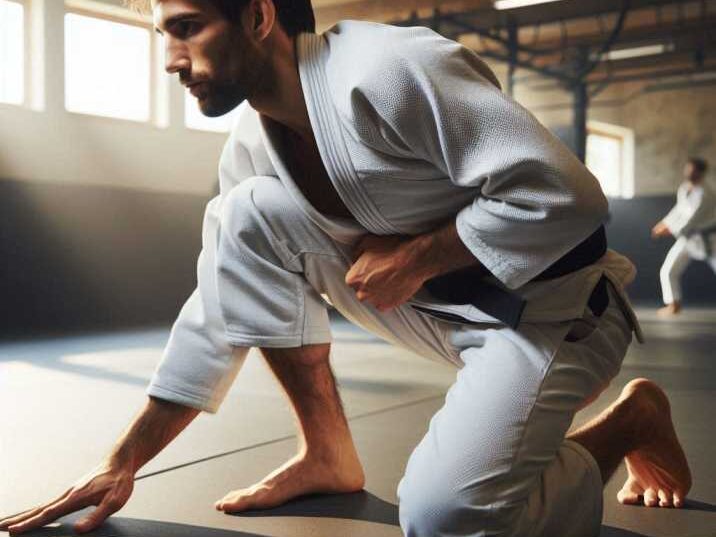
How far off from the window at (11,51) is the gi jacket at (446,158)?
3.57 m

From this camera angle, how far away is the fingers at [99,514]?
4.11 ft

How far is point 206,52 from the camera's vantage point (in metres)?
1.15

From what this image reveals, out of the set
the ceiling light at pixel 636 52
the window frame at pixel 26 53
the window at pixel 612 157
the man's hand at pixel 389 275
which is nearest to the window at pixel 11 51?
the window frame at pixel 26 53

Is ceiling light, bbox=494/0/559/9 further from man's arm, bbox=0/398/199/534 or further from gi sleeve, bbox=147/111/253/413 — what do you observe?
man's arm, bbox=0/398/199/534

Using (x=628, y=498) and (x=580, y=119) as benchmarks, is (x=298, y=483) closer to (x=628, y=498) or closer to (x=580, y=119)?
(x=628, y=498)

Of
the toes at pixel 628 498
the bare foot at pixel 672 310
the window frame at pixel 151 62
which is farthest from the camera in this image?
the bare foot at pixel 672 310

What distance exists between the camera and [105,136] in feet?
16.4

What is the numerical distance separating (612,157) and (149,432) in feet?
24.1

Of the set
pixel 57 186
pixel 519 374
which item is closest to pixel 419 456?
pixel 519 374

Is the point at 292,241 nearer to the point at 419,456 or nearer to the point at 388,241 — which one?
the point at 388,241

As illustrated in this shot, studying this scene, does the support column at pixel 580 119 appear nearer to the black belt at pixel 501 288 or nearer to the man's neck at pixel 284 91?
the black belt at pixel 501 288

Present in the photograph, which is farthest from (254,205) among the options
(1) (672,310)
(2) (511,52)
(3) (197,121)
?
(2) (511,52)

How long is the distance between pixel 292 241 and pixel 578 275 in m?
0.42

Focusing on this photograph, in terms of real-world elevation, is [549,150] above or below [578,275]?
above
